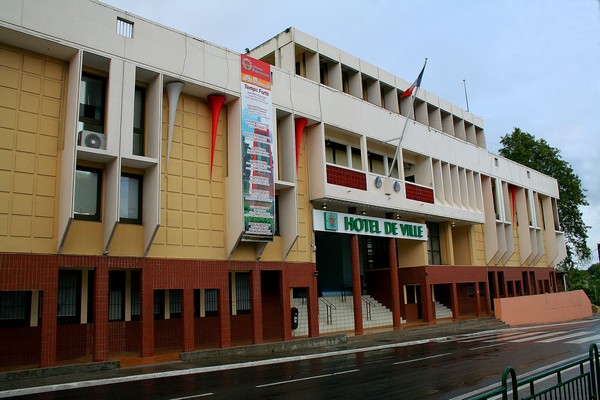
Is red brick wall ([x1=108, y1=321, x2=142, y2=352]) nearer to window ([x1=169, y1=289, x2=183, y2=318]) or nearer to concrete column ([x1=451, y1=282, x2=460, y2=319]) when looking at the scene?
window ([x1=169, y1=289, x2=183, y2=318])

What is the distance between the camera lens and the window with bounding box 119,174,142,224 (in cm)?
1906

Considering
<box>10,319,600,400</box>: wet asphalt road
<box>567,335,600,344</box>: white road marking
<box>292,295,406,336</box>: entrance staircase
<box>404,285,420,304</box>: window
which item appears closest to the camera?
<box>10,319,600,400</box>: wet asphalt road

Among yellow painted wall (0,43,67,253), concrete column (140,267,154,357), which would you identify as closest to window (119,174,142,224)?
concrete column (140,267,154,357)

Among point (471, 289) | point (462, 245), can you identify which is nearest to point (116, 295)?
point (462, 245)

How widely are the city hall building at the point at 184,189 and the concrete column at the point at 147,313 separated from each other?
57 mm

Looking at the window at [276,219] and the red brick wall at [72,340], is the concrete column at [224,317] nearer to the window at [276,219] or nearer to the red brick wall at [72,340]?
the window at [276,219]

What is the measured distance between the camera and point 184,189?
67.4 ft

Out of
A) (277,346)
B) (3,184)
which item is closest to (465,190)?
(277,346)

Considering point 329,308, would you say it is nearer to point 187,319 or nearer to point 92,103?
point 187,319

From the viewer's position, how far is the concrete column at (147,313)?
18.2 meters

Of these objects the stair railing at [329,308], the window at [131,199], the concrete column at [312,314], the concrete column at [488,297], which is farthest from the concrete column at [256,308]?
the concrete column at [488,297]

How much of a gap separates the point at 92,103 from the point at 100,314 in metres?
7.40

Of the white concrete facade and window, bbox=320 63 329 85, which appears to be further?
window, bbox=320 63 329 85

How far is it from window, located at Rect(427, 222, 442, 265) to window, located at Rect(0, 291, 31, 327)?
25.7 metres
